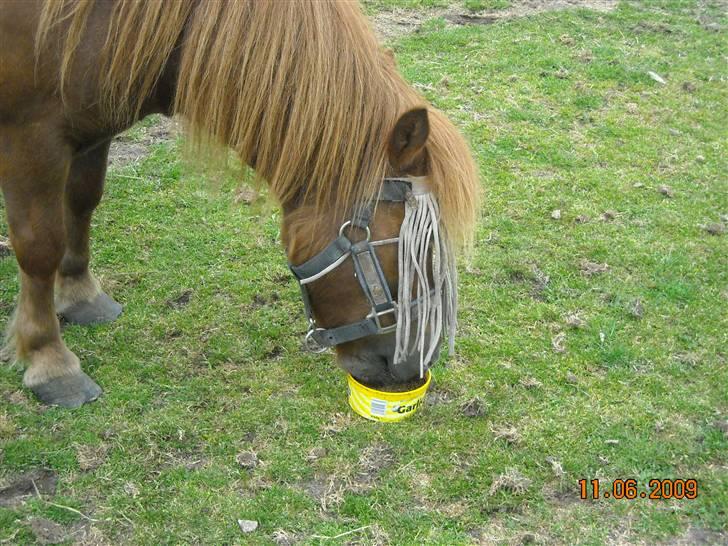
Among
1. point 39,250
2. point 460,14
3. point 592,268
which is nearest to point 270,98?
point 39,250

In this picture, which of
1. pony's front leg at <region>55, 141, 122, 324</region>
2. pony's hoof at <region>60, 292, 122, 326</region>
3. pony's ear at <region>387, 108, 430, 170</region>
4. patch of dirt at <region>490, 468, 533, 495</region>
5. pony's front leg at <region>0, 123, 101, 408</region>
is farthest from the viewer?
pony's hoof at <region>60, 292, 122, 326</region>

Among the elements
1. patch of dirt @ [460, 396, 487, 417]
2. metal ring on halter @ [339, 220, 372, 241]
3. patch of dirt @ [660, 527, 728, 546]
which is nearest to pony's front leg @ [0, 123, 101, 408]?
metal ring on halter @ [339, 220, 372, 241]

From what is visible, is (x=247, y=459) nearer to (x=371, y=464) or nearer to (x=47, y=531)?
(x=371, y=464)

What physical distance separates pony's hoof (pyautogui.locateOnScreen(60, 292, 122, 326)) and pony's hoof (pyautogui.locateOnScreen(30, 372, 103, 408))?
49 centimetres

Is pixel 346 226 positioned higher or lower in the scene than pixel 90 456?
higher

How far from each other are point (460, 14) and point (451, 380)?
504cm

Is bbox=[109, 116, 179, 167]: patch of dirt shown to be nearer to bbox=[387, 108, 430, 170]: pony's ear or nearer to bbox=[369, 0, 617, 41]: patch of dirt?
bbox=[369, 0, 617, 41]: patch of dirt

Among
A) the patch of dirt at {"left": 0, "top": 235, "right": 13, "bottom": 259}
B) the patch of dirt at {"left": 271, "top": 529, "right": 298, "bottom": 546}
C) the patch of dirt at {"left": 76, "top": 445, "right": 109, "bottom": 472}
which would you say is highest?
the patch of dirt at {"left": 0, "top": 235, "right": 13, "bottom": 259}

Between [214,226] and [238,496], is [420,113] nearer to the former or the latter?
[238,496]

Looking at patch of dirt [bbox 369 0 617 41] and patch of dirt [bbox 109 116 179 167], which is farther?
patch of dirt [bbox 369 0 617 41]

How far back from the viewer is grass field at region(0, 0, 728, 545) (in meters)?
2.69

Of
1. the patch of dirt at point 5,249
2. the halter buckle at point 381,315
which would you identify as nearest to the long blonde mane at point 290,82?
the halter buckle at point 381,315

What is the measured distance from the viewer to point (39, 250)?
289 cm
